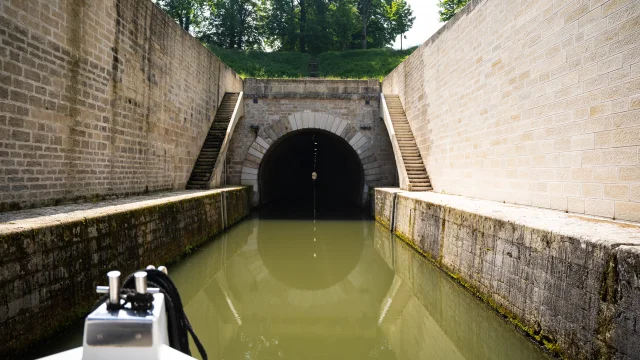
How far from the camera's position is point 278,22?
35.7m

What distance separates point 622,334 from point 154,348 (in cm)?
258

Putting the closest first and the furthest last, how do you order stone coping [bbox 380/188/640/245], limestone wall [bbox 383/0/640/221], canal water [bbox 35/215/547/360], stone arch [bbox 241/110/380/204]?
stone coping [bbox 380/188/640/245] → canal water [bbox 35/215/547/360] → limestone wall [bbox 383/0/640/221] → stone arch [bbox 241/110/380/204]

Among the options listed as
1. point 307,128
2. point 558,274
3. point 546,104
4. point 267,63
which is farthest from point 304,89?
point 267,63

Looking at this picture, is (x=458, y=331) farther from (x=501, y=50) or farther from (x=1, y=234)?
(x=501, y=50)

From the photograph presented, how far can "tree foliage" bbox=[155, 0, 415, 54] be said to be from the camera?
33938 millimetres

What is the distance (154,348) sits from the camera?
4.86 ft

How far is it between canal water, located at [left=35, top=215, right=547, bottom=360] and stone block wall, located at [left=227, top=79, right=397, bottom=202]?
5453 millimetres

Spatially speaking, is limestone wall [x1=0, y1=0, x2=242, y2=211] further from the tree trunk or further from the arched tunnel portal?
the tree trunk

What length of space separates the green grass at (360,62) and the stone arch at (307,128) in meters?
14.9

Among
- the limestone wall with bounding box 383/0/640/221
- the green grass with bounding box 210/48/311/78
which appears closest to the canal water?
the limestone wall with bounding box 383/0/640/221

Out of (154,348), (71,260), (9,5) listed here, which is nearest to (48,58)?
(9,5)

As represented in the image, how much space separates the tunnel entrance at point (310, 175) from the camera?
54.0 feet

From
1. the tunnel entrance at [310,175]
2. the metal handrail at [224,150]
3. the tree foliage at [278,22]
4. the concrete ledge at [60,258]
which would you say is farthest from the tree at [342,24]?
the concrete ledge at [60,258]

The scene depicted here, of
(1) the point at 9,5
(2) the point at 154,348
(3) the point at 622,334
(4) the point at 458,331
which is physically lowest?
(4) the point at 458,331
